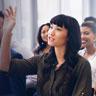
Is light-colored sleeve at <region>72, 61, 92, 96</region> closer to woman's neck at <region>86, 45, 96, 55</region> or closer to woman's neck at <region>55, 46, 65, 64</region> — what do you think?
woman's neck at <region>55, 46, 65, 64</region>

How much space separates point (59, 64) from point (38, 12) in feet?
5.03

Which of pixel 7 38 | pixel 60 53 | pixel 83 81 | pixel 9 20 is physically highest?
pixel 9 20

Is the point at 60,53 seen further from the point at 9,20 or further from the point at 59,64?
the point at 9,20

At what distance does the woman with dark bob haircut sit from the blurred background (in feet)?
4.56

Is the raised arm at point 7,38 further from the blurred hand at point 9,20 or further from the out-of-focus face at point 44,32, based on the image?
the out-of-focus face at point 44,32

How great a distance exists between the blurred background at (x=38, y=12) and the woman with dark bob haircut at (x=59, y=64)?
139 cm

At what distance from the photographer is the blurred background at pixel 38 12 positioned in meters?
3.30

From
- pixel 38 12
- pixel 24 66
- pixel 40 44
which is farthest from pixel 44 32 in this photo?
pixel 24 66

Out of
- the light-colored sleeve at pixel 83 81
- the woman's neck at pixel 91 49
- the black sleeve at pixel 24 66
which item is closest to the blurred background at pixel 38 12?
the woman's neck at pixel 91 49

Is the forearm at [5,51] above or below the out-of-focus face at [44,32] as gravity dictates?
above

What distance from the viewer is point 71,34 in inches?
74.3

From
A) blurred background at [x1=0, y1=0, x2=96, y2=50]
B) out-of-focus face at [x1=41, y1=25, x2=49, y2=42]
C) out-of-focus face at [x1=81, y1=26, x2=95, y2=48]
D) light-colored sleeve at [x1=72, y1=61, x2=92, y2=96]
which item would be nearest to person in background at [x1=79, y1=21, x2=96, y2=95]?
out-of-focus face at [x1=81, y1=26, x2=95, y2=48]

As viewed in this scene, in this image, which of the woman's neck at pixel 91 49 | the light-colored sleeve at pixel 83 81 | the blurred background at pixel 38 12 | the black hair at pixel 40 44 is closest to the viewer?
the light-colored sleeve at pixel 83 81

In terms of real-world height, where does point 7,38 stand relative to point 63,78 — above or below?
above
